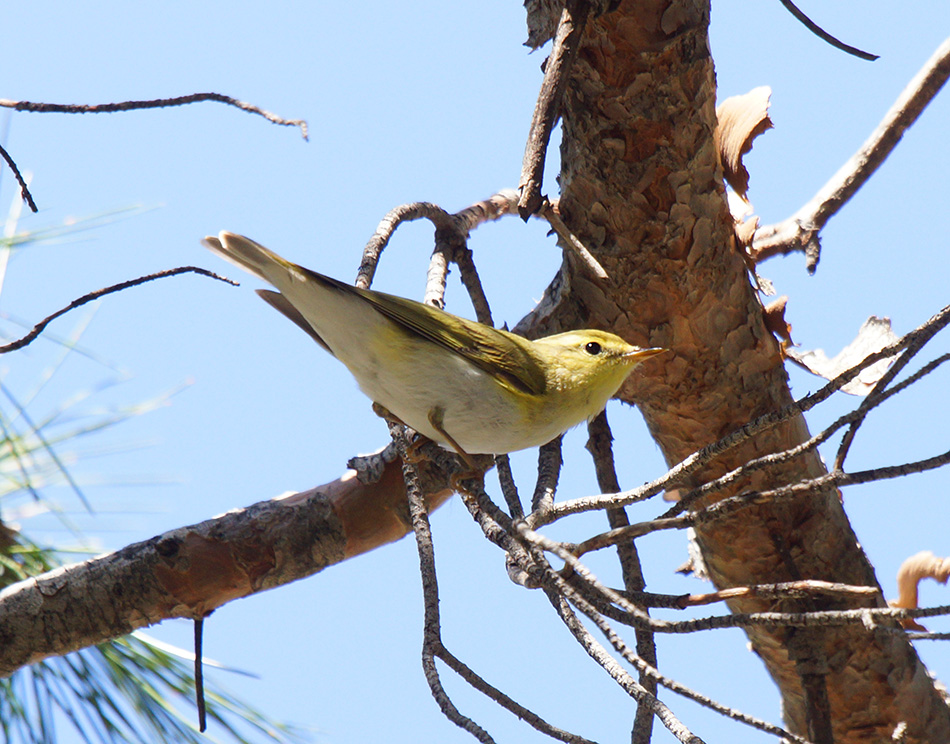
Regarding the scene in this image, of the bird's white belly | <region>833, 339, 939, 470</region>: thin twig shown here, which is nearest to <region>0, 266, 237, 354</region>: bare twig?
the bird's white belly

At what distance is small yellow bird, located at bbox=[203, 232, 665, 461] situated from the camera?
2010mm

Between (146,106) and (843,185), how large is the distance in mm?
2273

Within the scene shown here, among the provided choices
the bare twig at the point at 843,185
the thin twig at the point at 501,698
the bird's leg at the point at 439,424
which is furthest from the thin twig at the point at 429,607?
the bare twig at the point at 843,185

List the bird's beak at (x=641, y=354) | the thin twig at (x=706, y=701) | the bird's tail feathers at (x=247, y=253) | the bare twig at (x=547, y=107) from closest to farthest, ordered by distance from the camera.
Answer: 1. the thin twig at (x=706, y=701)
2. the bare twig at (x=547, y=107)
3. the bird's tail feathers at (x=247, y=253)
4. the bird's beak at (x=641, y=354)

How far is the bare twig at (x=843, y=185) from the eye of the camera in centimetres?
254

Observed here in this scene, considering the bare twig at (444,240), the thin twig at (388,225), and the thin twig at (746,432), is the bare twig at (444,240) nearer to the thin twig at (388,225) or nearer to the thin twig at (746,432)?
the thin twig at (388,225)

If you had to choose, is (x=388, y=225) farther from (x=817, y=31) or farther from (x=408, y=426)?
(x=817, y=31)

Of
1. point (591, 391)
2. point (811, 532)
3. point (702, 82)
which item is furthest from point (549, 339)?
point (811, 532)

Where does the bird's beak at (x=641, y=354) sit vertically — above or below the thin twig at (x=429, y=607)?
above

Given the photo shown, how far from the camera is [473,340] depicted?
2.22m

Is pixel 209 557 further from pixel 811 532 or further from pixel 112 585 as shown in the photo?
pixel 811 532

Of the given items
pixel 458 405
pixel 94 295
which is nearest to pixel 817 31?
pixel 458 405

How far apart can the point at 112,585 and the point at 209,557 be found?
252 millimetres

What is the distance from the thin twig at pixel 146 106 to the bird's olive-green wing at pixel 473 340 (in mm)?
429
